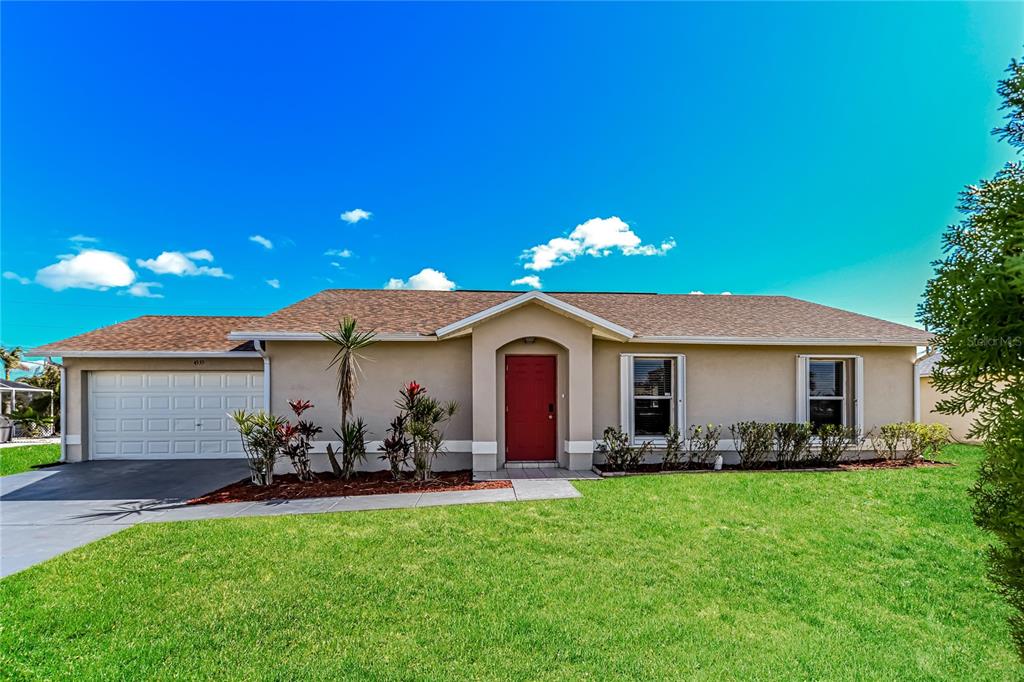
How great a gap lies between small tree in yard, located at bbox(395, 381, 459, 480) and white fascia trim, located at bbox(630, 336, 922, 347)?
5.07m

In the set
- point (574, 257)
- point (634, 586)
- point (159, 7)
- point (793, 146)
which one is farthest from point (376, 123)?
point (634, 586)

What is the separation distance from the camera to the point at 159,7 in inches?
365

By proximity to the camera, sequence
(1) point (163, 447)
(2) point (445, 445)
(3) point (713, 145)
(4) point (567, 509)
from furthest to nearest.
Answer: (3) point (713, 145) → (1) point (163, 447) → (2) point (445, 445) → (4) point (567, 509)

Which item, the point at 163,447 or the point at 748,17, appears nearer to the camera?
the point at 748,17

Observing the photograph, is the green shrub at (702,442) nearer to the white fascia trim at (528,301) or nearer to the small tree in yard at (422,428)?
the white fascia trim at (528,301)

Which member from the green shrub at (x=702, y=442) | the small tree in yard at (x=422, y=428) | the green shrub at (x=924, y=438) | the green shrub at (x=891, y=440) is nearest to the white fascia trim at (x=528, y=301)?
the small tree in yard at (x=422, y=428)

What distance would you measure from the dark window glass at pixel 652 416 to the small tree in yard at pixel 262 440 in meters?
8.24

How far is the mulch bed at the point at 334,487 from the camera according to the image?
26.3ft

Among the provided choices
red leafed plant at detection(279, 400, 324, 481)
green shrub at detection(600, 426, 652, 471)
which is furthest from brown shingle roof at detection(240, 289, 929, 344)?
green shrub at detection(600, 426, 652, 471)

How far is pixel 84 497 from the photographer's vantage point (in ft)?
26.9

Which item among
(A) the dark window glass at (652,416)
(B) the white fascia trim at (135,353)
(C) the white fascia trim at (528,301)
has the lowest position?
(A) the dark window glass at (652,416)

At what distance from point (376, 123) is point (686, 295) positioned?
12.1 meters

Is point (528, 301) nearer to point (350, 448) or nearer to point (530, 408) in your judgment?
point (530, 408)

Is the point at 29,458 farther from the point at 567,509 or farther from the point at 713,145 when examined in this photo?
the point at 713,145
